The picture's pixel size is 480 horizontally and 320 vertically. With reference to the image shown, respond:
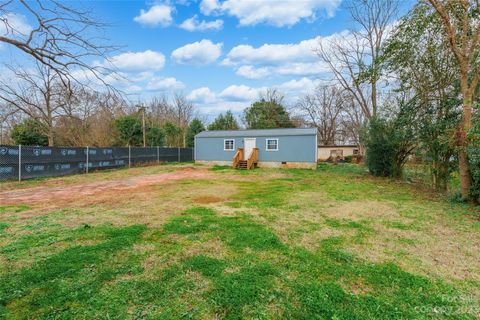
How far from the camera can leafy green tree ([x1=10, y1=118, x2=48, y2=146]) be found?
44.9ft

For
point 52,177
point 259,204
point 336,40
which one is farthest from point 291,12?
point 52,177

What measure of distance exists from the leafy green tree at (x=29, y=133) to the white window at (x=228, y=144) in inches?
429

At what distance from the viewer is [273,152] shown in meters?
15.2

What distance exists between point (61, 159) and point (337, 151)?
970 inches

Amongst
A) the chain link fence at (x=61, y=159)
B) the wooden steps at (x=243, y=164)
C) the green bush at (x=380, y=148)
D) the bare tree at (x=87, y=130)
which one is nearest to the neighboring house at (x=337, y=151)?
the wooden steps at (x=243, y=164)

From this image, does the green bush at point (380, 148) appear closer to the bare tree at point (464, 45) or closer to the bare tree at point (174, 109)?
the bare tree at point (464, 45)

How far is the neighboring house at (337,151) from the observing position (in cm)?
2594

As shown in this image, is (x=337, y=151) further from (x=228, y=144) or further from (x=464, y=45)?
(x=464, y=45)

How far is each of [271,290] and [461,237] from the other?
3.52 m

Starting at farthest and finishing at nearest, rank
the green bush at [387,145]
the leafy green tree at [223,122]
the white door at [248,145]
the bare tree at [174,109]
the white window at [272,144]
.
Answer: the bare tree at [174,109] → the leafy green tree at [223,122] → the white door at [248,145] → the white window at [272,144] → the green bush at [387,145]

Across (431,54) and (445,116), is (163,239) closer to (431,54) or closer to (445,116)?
(445,116)

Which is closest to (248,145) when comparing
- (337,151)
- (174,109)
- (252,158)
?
(252,158)

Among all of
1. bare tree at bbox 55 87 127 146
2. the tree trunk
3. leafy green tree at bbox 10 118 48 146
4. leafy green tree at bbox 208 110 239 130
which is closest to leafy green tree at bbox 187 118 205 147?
leafy green tree at bbox 208 110 239 130

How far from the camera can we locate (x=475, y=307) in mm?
2016
